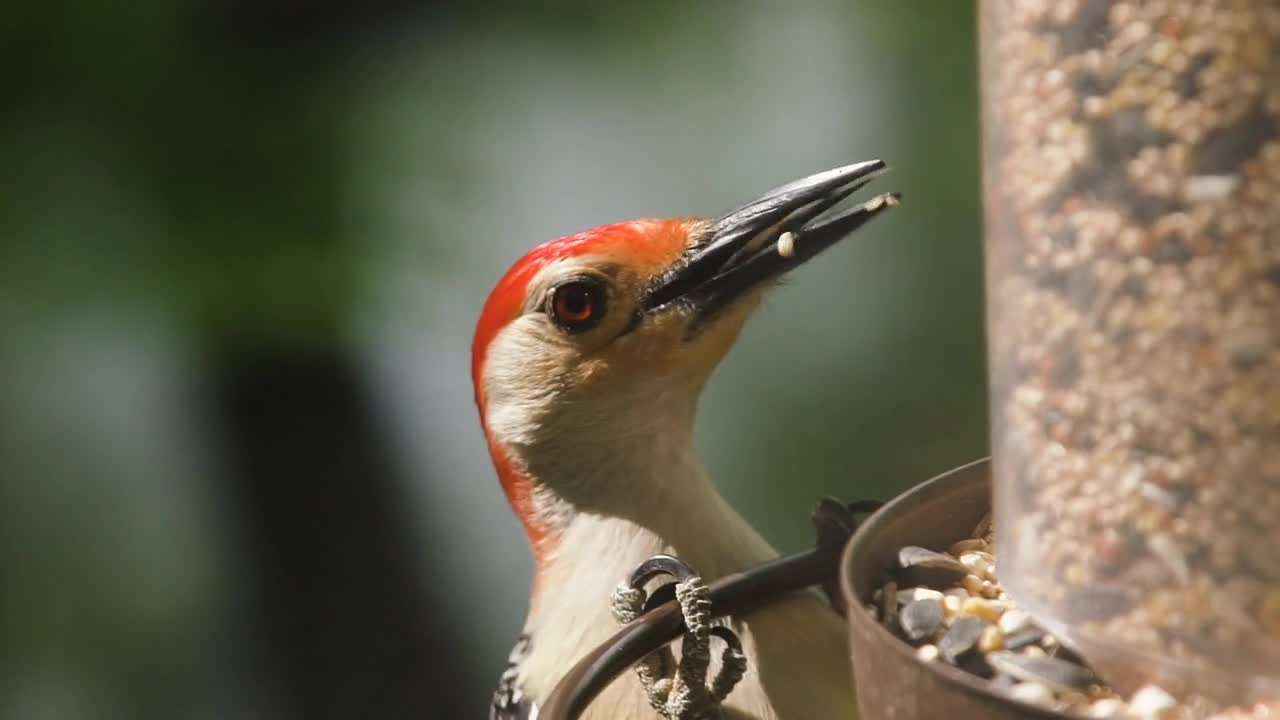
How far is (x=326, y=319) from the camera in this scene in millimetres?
2594

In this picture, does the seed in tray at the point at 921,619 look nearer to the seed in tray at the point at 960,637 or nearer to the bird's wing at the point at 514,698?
the seed in tray at the point at 960,637

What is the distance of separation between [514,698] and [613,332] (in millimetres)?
457

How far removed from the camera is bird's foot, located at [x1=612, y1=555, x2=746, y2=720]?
94 cm

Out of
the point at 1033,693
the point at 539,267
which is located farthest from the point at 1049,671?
the point at 539,267

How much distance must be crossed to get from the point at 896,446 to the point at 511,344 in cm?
109

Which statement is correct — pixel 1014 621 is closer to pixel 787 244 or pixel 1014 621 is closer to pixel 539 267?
pixel 787 244

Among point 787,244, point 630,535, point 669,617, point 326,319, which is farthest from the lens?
point 326,319

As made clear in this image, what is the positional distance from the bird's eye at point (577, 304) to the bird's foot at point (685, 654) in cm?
39

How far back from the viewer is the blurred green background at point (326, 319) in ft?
7.93

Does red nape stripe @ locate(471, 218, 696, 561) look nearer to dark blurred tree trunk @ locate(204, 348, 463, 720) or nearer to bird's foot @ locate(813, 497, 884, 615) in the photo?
bird's foot @ locate(813, 497, 884, 615)

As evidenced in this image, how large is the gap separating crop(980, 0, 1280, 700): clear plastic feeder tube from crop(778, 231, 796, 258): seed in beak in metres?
0.50

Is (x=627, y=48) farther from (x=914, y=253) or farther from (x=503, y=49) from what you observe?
(x=914, y=253)

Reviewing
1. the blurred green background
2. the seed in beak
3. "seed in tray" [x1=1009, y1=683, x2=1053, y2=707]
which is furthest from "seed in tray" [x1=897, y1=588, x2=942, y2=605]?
the blurred green background

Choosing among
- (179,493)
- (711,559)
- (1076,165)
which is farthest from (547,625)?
(179,493)
